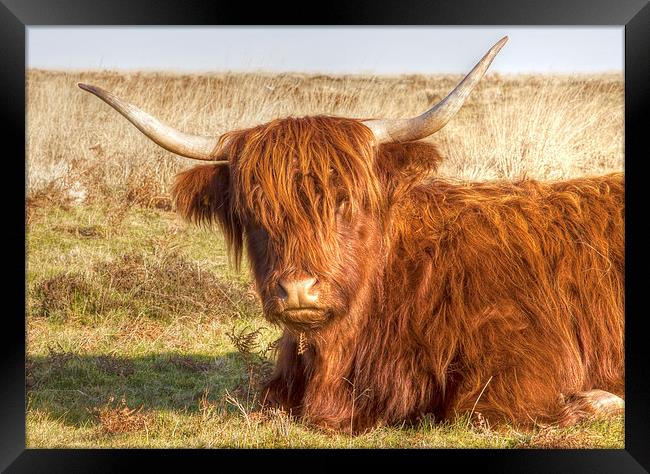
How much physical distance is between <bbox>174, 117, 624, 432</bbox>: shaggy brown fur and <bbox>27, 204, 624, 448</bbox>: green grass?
0.17m

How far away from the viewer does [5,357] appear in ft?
14.0

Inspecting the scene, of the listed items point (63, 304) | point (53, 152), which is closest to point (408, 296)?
point (63, 304)

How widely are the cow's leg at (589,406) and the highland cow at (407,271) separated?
0.04ft

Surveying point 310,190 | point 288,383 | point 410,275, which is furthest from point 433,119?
point 288,383

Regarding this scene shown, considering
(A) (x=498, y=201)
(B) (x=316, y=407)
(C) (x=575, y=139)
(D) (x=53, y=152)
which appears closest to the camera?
(B) (x=316, y=407)

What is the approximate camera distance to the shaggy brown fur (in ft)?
13.3

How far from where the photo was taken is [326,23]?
4426 millimetres

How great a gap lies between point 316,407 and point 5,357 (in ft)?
5.33

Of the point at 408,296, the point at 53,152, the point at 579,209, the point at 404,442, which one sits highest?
the point at 53,152

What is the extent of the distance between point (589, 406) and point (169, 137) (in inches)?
104

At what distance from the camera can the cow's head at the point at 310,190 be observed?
3.91m

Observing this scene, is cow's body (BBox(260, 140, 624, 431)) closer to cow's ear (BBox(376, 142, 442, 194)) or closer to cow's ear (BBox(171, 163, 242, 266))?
cow's ear (BBox(376, 142, 442, 194))

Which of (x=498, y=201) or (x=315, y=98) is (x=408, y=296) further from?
(x=315, y=98)

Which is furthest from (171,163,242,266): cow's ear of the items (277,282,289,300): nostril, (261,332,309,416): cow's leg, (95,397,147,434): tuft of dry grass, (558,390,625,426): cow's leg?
(558,390,625,426): cow's leg
